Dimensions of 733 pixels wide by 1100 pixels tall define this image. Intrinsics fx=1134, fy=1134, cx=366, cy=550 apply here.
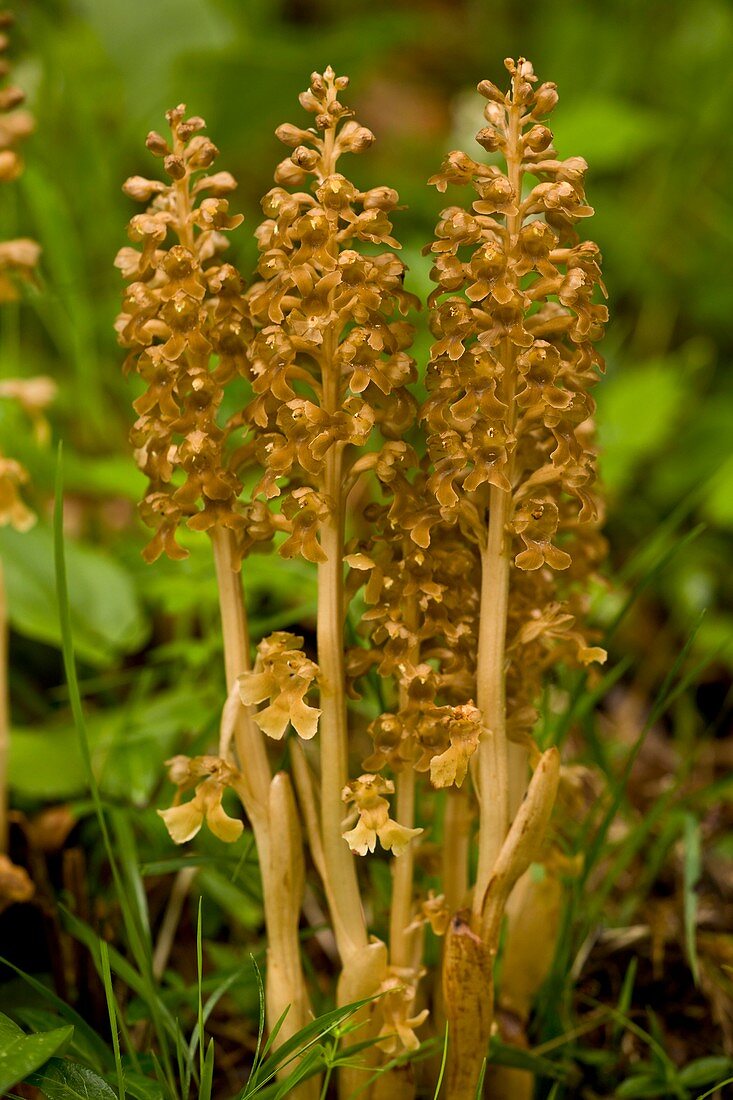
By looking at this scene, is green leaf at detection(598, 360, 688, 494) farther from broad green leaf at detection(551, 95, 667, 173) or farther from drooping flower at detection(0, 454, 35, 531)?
drooping flower at detection(0, 454, 35, 531)

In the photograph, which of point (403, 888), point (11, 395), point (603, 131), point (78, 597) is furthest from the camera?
point (603, 131)

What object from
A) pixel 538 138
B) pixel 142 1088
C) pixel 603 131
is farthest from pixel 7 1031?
pixel 603 131

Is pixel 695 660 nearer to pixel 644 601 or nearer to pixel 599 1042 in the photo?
pixel 644 601

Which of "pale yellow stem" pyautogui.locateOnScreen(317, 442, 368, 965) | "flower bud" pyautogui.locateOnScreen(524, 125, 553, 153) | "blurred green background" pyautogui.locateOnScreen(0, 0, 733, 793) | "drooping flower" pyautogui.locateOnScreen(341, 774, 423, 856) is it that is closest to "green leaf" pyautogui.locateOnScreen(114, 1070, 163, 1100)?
"pale yellow stem" pyautogui.locateOnScreen(317, 442, 368, 965)

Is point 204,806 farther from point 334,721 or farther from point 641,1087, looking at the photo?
point 641,1087

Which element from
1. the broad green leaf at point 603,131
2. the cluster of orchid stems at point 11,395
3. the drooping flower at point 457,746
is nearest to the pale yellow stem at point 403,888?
the drooping flower at point 457,746

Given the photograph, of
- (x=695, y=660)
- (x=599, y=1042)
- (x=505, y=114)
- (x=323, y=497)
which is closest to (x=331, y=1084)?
(x=599, y=1042)
